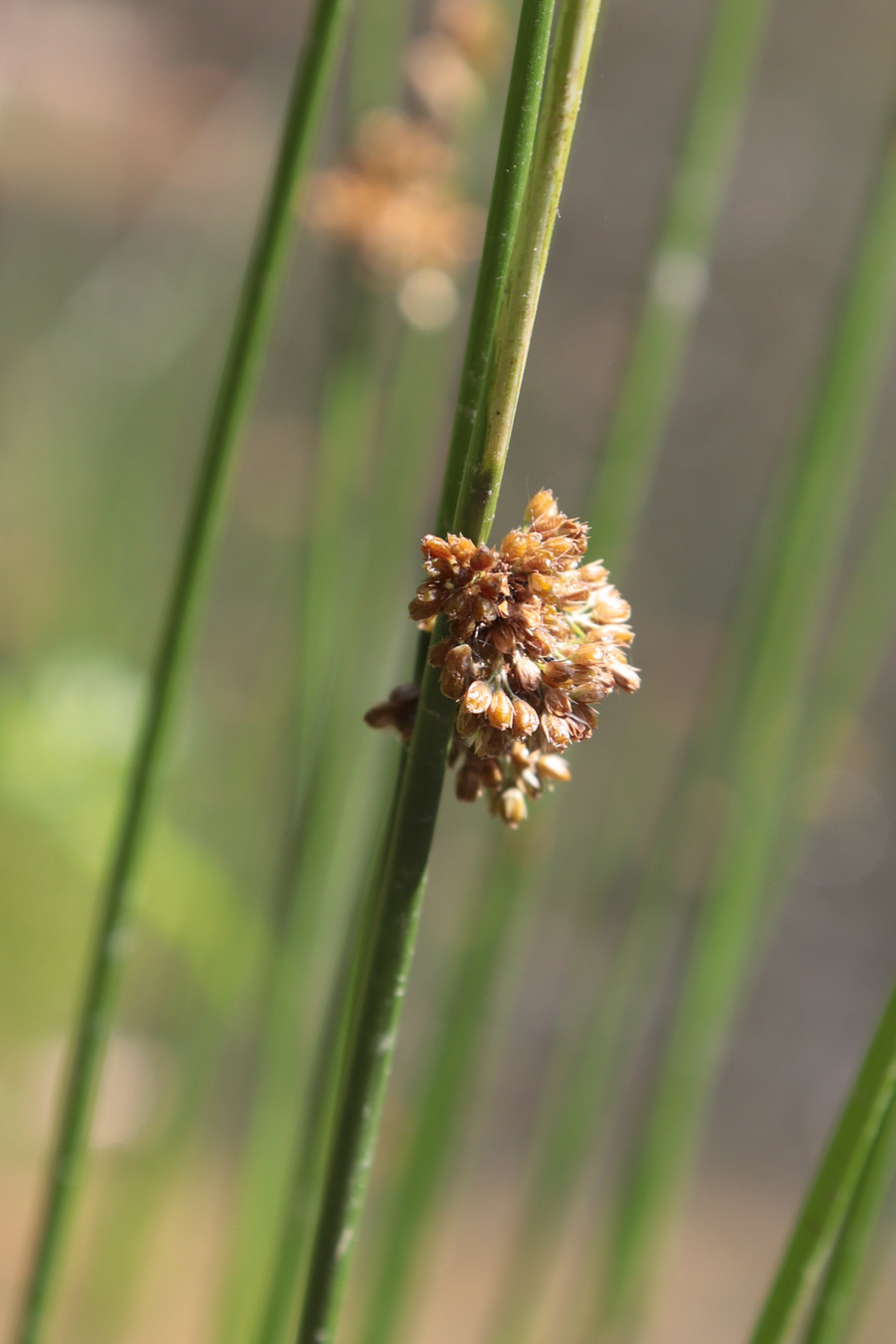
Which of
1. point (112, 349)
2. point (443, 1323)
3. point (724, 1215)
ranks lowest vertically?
point (443, 1323)

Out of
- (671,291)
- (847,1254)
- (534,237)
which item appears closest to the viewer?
(534,237)

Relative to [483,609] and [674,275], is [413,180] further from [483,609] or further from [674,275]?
[483,609]

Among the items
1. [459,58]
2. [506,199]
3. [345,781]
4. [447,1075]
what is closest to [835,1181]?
[506,199]

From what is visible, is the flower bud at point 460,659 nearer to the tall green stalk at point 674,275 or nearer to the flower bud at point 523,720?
the flower bud at point 523,720

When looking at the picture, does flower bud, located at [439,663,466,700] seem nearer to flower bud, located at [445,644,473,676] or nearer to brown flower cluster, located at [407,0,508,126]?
flower bud, located at [445,644,473,676]

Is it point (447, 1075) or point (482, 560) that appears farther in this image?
point (447, 1075)

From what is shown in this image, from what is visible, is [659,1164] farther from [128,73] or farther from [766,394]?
[128,73]

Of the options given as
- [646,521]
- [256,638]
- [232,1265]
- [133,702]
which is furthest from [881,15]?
[232,1265]
